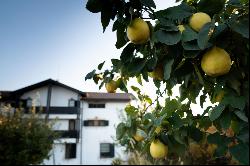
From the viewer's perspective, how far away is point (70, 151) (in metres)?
28.6

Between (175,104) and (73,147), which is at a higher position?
(175,104)

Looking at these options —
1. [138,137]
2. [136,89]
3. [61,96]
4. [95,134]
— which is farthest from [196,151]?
[61,96]

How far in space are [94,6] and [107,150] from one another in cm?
2909

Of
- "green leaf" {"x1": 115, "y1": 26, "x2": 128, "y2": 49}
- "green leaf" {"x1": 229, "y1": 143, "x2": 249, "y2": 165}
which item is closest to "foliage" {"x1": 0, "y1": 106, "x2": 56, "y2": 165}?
"green leaf" {"x1": 115, "y1": 26, "x2": 128, "y2": 49}

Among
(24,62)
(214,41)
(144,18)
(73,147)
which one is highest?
(24,62)

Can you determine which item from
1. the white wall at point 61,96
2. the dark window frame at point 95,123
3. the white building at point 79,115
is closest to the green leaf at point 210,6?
the white building at point 79,115

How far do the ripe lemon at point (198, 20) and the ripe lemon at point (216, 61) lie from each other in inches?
4.2

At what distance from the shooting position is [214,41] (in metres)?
1.30

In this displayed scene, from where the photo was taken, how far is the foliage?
13.3 metres

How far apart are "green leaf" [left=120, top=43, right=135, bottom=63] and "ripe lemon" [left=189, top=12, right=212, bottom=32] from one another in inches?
12.3

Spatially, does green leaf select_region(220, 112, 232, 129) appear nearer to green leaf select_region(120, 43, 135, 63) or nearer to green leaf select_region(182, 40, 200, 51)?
green leaf select_region(182, 40, 200, 51)

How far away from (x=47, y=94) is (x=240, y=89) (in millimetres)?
28690

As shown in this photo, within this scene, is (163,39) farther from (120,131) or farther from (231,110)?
(120,131)

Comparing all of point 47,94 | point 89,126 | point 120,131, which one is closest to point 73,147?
point 89,126
